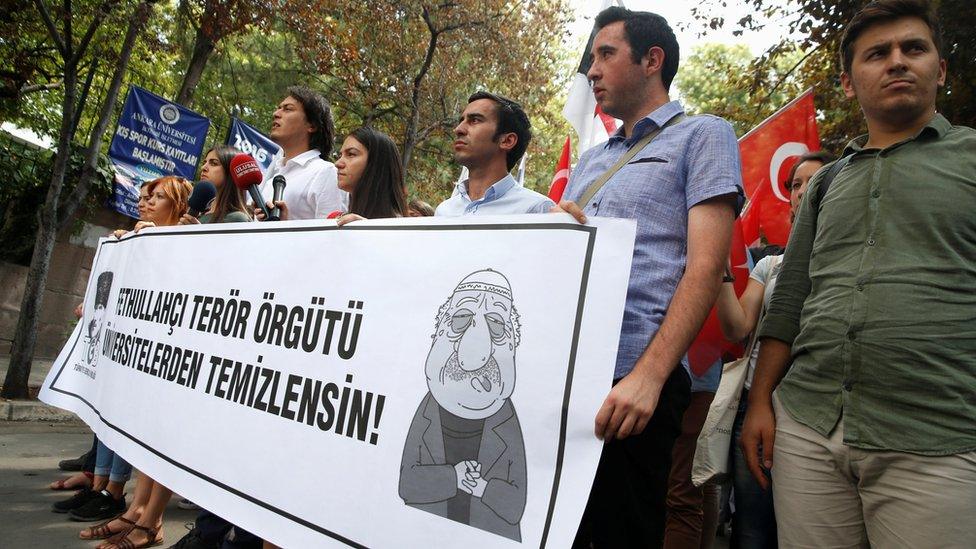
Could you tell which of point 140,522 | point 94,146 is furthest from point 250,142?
point 140,522

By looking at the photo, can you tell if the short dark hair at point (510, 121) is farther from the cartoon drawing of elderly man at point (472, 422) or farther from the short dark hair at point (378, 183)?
the cartoon drawing of elderly man at point (472, 422)

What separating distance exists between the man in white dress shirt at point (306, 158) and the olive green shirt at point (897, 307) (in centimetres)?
242

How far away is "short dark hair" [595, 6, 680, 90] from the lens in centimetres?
217

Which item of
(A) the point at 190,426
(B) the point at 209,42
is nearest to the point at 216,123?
(B) the point at 209,42

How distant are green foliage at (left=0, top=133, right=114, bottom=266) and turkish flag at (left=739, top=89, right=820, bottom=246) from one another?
31.2 ft

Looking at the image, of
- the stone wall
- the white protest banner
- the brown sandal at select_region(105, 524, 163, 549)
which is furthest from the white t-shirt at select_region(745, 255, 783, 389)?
the stone wall

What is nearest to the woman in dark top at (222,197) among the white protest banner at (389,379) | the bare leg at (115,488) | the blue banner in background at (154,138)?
the white protest banner at (389,379)

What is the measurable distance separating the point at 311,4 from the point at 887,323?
9416 mm

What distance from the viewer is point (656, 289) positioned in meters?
1.86

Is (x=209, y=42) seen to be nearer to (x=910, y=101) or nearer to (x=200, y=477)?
(x=200, y=477)

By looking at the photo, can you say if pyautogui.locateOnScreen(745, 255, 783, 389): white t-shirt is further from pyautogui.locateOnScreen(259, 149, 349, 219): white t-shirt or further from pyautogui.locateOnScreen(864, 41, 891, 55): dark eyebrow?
pyautogui.locateOnScreen(259, 149, 349, 219): white t-shirt

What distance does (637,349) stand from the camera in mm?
1807

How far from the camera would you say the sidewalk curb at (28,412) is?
7.15 m

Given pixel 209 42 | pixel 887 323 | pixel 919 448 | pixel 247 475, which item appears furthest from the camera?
pixel 209 42
